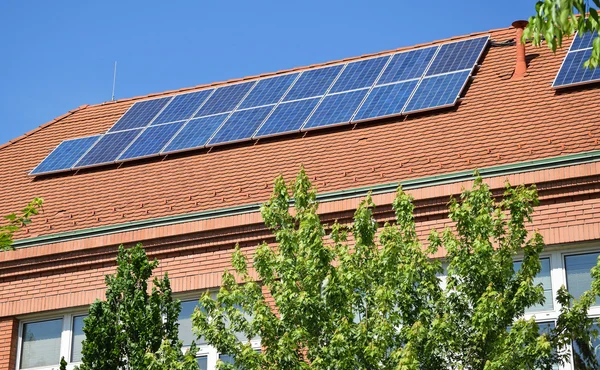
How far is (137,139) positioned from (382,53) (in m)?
5.15

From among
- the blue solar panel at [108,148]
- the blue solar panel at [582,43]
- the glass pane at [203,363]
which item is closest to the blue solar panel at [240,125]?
the blue solar panel at [108,148]

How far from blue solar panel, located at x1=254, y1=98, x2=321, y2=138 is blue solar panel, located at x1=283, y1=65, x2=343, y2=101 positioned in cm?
35

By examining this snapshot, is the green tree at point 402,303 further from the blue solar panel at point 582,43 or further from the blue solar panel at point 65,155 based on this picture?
the blue solar panel at point 65,155

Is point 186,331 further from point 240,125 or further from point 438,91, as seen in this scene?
point 438,91

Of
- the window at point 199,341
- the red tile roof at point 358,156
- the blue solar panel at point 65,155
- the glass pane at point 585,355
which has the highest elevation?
the blue solar panel at point 65,155

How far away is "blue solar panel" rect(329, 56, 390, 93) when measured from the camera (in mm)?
22312

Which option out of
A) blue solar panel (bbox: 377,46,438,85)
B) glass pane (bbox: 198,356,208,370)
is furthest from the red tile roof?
glass pane (bbox: 198,356,208,370)

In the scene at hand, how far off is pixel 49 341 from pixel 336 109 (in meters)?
6.45

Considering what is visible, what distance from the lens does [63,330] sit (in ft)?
64.7

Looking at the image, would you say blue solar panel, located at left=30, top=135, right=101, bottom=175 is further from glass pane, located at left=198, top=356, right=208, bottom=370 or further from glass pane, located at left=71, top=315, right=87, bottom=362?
glass pane, located at left=198, top=356, right=208, bottom=370

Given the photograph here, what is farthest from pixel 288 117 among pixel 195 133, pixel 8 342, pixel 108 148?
pixel 8 342

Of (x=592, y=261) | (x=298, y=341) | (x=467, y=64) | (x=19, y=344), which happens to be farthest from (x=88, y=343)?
(x=467, y=64)

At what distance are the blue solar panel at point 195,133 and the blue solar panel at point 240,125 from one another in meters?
0.19

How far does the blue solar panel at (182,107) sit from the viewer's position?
77.5 ft
